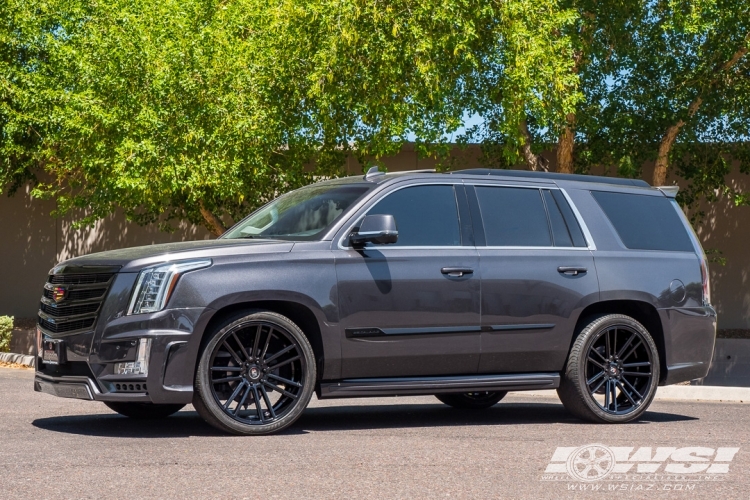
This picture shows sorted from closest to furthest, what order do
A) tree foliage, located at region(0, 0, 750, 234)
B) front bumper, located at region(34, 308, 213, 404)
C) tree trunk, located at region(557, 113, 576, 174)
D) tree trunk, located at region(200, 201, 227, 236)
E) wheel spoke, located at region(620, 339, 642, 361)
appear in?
front bumper, located at region(34, 308, 213, 404) → wheel spoke, located at region(620, 339, 642, 361) → tree foliage, located at region(0, 0, 750, 234) → tree trunk, located at region(557, 113, 576, 174) → tree trunk, located at region(200, 201, 227, 236)

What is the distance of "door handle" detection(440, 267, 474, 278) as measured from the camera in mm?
8789

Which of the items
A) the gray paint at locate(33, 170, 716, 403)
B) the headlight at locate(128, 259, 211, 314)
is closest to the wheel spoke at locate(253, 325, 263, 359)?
the gray paint at locate(33, 170, 716, 403)

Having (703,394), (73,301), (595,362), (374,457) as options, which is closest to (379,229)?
(374,457)

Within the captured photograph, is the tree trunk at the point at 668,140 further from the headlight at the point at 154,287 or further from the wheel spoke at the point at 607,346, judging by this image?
the headlight at the point at 154,287

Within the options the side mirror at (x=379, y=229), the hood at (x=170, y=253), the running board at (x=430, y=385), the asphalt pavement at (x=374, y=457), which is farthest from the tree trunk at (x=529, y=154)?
the hood at (x=170, y=253)

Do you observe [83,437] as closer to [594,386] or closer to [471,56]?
[594,386]

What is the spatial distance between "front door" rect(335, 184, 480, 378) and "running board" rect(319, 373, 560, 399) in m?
0.06

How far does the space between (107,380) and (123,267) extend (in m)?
0.79

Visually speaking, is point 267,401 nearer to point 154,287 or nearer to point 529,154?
point 154,287

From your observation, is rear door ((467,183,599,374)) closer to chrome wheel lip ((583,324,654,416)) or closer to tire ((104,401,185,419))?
chrome wheel lip ((583,324,654,416))

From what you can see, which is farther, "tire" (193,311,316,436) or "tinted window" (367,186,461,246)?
"tinted window" (367,186,461,246)

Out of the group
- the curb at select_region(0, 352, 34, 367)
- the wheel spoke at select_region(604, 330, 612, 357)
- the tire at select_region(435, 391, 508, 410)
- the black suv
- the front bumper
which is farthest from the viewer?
the curb at select_region(0, 352, 34, 367)

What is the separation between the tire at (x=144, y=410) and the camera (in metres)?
9.18

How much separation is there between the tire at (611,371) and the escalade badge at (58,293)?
4047 millimetres
